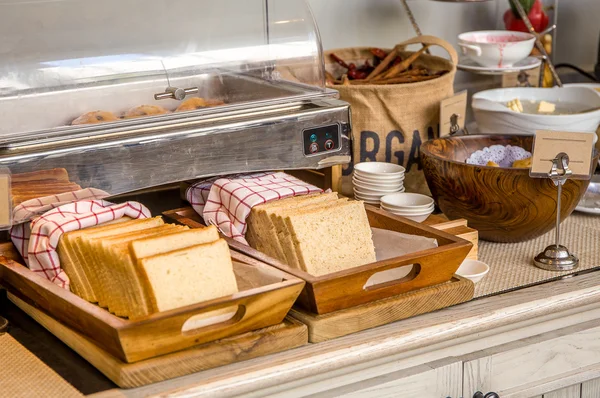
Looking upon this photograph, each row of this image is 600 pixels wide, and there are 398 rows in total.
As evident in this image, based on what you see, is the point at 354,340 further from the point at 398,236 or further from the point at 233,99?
the point at 233,99

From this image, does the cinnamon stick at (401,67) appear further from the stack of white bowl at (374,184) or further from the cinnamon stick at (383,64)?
the stack of white bowl at (374,184)

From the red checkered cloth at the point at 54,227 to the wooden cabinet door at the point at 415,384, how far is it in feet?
1.35

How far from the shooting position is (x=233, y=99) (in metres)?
1.54

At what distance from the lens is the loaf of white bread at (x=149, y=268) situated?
3.64 ft

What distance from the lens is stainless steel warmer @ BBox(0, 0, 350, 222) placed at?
1340 millimetres

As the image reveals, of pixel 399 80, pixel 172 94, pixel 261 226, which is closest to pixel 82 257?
pixel 261 226

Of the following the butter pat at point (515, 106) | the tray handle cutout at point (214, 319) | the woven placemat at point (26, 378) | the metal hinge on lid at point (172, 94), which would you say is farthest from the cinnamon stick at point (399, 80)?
the woven placemat at point (26, 378)

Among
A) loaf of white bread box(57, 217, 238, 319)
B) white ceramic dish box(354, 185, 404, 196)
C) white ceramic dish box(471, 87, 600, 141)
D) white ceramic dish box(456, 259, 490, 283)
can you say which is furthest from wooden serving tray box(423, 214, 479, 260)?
loaf of white bread box(57, 217, 238, 319)

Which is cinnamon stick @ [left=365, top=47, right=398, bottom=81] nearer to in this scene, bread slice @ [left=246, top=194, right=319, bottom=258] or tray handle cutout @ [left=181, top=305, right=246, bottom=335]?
bread slice @ [left=246, top=194, right=319, bottom=258]

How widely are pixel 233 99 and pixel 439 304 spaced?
0.52 metres

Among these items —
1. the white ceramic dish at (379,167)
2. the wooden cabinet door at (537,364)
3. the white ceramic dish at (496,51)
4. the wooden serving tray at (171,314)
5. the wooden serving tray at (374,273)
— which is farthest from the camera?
the white ceramic dish at (496,51)

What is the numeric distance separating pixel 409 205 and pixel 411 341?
0.41 meters

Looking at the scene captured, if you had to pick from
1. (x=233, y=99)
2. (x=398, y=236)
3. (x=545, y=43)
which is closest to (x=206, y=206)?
(x=233, y=99)

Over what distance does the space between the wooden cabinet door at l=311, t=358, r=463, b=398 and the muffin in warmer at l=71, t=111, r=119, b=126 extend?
566mm
